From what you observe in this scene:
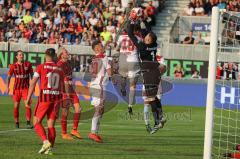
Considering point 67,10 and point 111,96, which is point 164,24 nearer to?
point 67,10

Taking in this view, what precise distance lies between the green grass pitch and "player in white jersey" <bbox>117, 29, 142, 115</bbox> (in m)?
0.89

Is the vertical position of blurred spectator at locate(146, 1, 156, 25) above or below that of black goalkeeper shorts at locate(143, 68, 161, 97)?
above

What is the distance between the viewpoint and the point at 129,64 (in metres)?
25.2

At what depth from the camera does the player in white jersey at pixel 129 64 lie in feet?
77.0

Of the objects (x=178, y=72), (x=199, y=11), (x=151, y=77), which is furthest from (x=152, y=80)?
(x=199, y=11)

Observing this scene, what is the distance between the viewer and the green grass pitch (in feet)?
51.0

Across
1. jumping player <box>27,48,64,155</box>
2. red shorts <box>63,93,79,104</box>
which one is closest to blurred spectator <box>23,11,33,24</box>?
red shorts <box>63,93,79,104</box>

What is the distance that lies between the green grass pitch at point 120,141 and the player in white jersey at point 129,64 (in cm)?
89

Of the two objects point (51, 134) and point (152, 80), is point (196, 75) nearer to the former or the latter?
point (152, 80)

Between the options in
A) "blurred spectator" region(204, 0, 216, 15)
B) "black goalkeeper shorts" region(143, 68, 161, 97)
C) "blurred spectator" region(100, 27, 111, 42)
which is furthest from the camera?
"blurred spectator" region(204, 0, 216, 15)

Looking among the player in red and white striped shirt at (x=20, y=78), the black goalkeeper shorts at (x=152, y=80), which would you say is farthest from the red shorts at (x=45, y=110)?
the player in red and white striped shirt at (x=20, y=78)

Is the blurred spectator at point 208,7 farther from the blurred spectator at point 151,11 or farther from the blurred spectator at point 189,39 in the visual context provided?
the blurred spectator at point 189,39

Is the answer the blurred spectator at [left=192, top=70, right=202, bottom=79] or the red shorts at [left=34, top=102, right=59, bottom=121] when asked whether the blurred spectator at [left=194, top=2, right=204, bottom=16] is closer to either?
the blurred spectator at [left=192, top=70, right=202, bottom=79]

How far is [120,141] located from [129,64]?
7.45 metres
